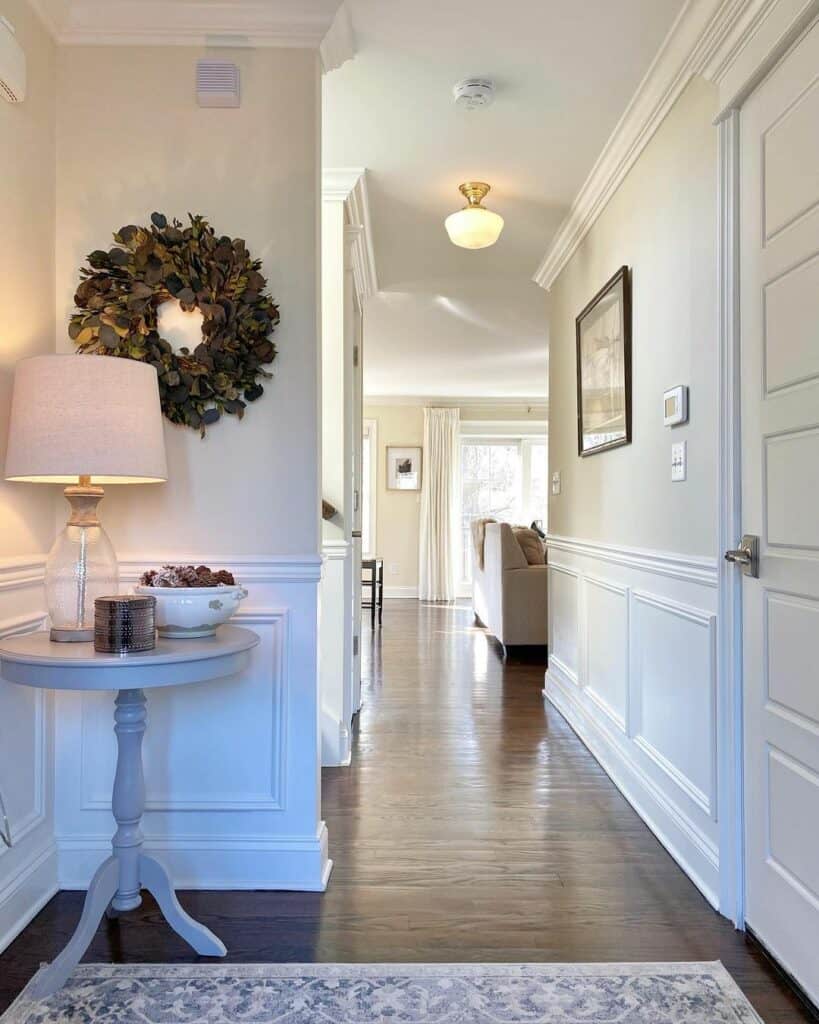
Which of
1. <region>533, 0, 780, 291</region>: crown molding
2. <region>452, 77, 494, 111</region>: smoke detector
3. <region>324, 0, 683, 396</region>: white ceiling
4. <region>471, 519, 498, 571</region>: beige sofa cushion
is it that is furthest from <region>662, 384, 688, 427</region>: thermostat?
<region>471, 519, 498, 571</region>: beige sofa cushion

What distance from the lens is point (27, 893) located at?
1.79 meters

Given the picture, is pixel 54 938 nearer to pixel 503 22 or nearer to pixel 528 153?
pixel 503 22

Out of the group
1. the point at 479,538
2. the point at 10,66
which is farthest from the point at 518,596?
the point at 10,66

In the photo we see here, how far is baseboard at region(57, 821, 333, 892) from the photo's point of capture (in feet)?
6.38

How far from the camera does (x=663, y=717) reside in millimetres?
2322

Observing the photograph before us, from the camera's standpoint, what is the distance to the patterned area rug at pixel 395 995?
1.46 metres

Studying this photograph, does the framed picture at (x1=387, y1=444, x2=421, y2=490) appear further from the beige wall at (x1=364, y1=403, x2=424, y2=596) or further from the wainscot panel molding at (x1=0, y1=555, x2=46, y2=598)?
the wainscot panel molding at (x1=0, y1=555, x2=46, y2=598)

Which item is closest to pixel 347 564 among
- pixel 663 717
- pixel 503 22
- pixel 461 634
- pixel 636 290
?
pixel 663 717

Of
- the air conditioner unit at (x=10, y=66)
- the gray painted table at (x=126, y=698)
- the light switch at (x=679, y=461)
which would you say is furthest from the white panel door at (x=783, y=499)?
the air conditioner unit at (x=10, y=66)

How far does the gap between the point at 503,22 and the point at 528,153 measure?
2.51 feet

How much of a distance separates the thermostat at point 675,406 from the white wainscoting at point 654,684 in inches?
16.8

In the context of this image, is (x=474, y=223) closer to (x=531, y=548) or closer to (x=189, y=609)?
(x=189, y=609)

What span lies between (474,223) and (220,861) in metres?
2.52

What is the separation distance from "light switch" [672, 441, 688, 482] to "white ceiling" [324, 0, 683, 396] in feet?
3.98
